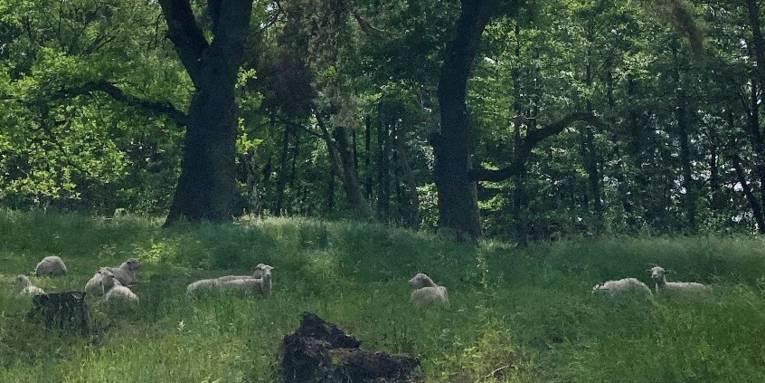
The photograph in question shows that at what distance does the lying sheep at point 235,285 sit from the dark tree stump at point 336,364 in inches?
181

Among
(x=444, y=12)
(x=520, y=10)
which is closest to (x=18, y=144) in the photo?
(x=444, y=12)

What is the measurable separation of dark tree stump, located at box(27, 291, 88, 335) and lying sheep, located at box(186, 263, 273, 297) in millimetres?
2720

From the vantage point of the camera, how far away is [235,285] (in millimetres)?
13102

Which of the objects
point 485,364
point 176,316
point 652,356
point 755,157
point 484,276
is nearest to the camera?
point 652,356

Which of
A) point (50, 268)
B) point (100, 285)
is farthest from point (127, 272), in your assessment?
point (100, 285)

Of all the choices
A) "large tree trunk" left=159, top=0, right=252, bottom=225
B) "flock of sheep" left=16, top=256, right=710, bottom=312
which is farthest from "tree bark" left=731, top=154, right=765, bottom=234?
"flock of sheep" left=16, top=256, right=710, bottom=312

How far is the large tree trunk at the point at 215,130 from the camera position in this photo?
72.7 ft

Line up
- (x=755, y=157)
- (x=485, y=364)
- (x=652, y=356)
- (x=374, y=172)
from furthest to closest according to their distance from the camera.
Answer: (x=374, y=172) < (x=755, y=157) < (x=485, y=364) < (x=652, y=356)

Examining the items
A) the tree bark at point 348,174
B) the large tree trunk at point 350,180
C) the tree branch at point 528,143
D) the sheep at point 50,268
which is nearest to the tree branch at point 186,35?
the tree branch at point 528,143

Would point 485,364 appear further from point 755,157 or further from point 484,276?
point 755,157

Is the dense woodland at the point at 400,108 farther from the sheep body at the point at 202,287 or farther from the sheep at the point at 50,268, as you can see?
the sheep body at the point at 202,287

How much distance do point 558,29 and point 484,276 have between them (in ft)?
108

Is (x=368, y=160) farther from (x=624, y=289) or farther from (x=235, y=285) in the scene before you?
(x=624, y=289)

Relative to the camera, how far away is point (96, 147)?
40062 mm
